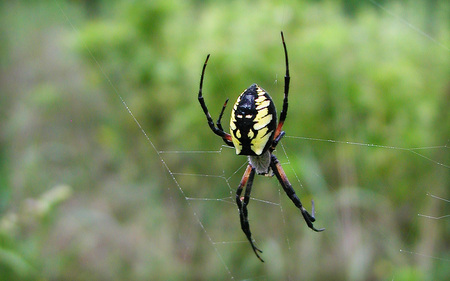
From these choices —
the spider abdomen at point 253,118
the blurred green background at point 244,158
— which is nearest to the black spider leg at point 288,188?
the spider abdomen at point 253,118

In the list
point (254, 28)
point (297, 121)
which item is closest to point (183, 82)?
point (254, 28)

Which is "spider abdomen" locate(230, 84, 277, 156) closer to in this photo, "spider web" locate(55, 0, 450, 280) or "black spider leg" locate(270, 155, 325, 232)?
"black spider leg" locate(270, 155, 325, 232)

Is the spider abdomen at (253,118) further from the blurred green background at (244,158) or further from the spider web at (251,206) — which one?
the spider web at (251,206)

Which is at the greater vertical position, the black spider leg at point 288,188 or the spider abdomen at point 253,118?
the spider abdomen at point 253,118

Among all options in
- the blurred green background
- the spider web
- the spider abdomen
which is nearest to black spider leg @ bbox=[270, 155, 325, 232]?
the spider abdomen

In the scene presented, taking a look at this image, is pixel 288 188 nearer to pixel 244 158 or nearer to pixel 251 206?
pixel 251 206

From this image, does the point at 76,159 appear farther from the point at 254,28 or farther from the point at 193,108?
the point at 254,28
